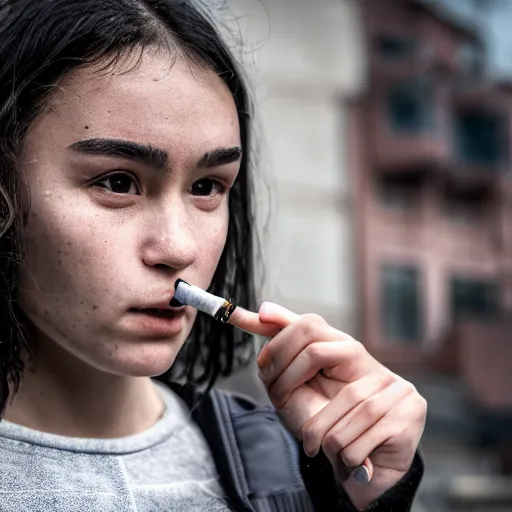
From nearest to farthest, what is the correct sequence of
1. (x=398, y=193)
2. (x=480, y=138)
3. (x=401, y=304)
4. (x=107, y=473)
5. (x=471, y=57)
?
(x=107, y=473)
(x=401, y=304)
(x=398, y=193)
(x=480, y=138)
(x=471, y=57)

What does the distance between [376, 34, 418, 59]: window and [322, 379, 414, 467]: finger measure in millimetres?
17792

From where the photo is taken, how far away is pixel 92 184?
137 centimetres

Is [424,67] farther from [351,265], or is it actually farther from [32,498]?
[32,498]

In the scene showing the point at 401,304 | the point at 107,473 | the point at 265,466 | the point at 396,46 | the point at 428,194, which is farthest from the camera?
the point at 396,46

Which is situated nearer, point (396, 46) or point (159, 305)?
point (159, 305)

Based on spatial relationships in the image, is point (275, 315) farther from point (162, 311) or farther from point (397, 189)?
point (397, 189)

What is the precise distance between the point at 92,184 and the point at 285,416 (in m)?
0.46

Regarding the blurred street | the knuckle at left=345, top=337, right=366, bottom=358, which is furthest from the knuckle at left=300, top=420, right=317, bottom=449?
the blurred street

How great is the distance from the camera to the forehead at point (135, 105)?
53.7 inches

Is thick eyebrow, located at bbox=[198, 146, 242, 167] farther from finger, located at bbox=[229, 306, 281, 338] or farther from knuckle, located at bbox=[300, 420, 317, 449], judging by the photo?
knuckle, located at bbox=[300, 420, 317, 449]

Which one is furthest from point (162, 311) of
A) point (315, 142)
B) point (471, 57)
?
point (471, 57)

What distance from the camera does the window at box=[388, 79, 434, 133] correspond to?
1803 cm

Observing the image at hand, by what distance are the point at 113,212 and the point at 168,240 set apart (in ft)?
0.31

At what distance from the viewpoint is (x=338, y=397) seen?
53.0 inches
